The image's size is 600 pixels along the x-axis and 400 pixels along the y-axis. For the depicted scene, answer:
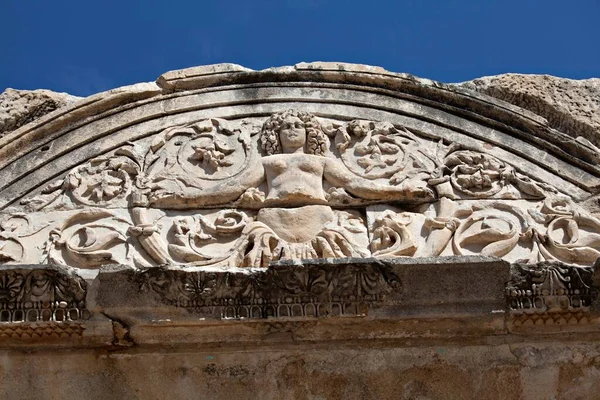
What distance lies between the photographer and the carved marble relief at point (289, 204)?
602cm

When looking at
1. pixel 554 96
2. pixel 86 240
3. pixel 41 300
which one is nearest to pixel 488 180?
pixel 554 96

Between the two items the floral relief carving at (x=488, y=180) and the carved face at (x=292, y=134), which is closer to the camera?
the floral relief carving at (x=488, y=180)

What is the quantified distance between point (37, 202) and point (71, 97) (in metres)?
0.98

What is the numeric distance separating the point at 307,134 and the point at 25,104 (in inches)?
74.4

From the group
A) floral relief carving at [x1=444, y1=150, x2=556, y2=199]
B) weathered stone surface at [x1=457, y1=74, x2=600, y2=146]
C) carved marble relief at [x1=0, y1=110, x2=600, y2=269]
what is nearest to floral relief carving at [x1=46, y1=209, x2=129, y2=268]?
carved marble relief at [x1=0, y1=110, x2=600, y2=269]

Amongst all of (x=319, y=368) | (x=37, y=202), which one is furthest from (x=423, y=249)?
(x=37, y=202)

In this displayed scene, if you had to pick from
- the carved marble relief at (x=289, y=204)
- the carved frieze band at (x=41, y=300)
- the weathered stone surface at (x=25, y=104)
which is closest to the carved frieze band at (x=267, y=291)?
the carved frieze band at (x=41, y=300)

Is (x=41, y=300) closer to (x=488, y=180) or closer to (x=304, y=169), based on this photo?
(x=304, y=169)

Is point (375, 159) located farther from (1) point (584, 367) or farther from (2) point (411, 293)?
(1) point (584, 367)

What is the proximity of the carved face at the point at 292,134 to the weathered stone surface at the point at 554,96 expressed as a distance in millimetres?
1184

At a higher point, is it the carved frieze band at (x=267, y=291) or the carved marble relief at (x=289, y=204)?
the carved marble relief at (x=289, y=204)

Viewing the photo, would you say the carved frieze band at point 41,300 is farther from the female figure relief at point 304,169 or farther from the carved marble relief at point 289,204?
the female figure relief at point 304,169

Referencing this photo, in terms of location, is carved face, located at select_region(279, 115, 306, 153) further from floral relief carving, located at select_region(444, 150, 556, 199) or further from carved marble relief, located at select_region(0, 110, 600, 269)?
floral relief carving, located at select_region(444, 150, 556, 199)

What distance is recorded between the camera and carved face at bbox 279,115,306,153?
6.59m
